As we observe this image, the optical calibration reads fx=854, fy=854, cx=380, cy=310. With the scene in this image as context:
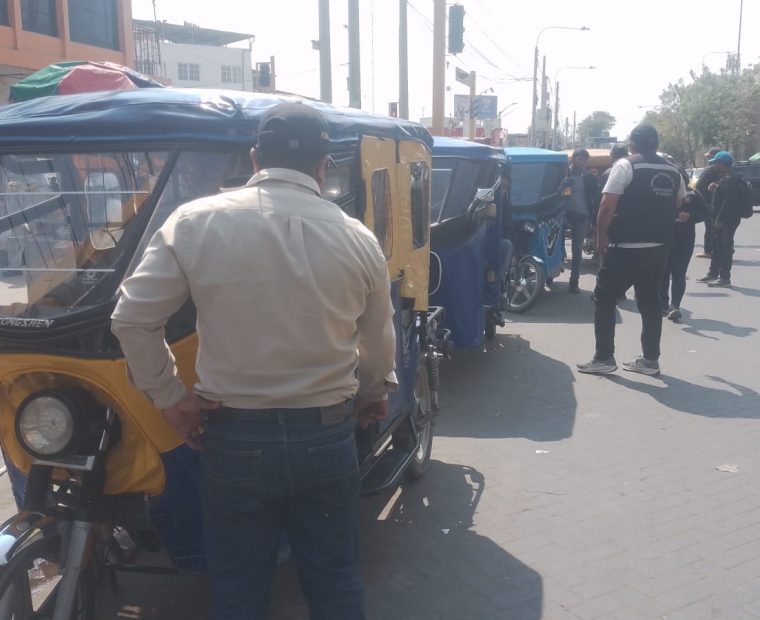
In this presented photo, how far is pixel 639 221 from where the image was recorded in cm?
714

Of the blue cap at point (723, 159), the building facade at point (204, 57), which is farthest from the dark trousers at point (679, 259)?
the building facade at point (204, 57)

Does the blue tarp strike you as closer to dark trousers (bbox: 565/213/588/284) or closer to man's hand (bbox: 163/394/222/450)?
man's hand (bbox: 163/394/222/450)

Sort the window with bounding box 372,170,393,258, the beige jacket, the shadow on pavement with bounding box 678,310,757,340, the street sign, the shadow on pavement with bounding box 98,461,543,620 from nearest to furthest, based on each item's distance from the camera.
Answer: the beige jacket < the shadow on pavement with bounding box 98,461,543,620 < the window with bounding box 372,170,393,258 < the shadow on pavement with bounding box 678,310,757,340 < the street sign

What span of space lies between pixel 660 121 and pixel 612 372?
67315mm

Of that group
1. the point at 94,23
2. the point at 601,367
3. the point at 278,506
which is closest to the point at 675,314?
the point at 601,367

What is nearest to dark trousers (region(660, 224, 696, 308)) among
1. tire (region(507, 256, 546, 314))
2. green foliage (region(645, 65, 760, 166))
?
tire (region(507, 256, 546, 314))

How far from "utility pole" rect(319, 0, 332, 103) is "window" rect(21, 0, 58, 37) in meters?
8.37

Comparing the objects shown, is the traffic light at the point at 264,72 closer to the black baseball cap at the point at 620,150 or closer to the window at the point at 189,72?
the black baseball cap at the point at 620,150

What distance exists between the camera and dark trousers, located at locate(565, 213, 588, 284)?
1200 centimetres

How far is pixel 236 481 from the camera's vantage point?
2.51 metres

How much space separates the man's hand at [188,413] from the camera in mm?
2602

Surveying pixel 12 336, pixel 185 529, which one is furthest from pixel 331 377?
pixel 12 336

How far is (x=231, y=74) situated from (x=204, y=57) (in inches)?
142

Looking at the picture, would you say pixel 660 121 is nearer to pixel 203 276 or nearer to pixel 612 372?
pixel 612 372
